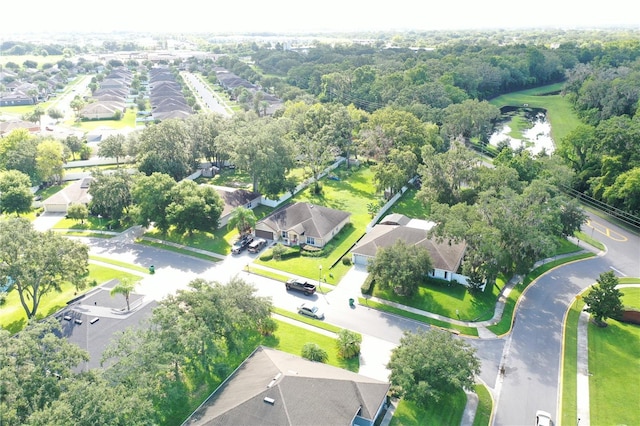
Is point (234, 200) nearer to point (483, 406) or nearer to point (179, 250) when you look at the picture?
point (179, 250)

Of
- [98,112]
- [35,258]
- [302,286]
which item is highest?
[35,258]

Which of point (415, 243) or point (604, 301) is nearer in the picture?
point (604, 301)

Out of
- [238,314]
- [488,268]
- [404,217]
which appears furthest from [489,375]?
[404,217]

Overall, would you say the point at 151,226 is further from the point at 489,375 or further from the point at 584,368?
the point at 584,368

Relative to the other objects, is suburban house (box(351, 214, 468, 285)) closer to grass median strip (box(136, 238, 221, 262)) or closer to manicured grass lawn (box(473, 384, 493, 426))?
manicured grass lawn (box(473, 384, 493, 426))

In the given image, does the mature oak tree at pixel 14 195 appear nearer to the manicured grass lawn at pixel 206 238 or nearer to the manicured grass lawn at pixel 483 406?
the manicured grass lawn at pixel 206 238

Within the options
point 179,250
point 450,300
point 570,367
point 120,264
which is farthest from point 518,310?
point 120,264
